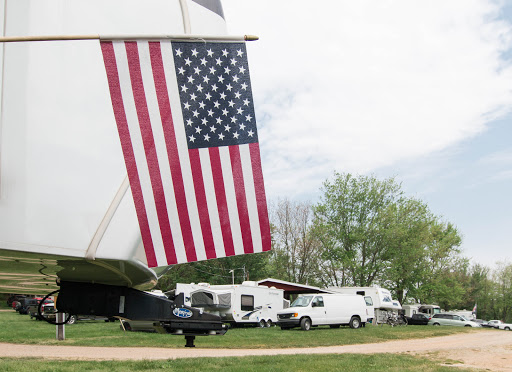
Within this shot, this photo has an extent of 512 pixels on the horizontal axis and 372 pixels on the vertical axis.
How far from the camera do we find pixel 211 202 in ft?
10.9

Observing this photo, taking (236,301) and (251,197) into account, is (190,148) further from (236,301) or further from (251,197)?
(236,301)

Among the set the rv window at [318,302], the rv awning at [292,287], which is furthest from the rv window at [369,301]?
the rv window at [318,302]

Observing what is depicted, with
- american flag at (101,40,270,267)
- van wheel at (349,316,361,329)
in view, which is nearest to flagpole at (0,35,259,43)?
american flag at (101,40,270,267)

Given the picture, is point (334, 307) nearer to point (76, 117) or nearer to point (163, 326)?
point (163, 326)

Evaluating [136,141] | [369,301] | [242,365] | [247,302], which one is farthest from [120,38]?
[369,301]

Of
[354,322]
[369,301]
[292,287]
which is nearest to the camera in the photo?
[354,322]

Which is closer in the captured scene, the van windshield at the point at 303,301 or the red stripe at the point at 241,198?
the red stripe at the point at 241,198

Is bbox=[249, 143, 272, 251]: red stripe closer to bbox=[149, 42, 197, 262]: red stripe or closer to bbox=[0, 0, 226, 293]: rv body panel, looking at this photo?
bbox=[149, 42, 197, 262]: red stripe

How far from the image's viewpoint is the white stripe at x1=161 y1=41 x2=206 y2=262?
3.15m

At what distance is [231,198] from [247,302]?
2251cm

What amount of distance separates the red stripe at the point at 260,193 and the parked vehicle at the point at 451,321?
37.2 m

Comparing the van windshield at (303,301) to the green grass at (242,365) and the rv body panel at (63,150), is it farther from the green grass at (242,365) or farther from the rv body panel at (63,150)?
the rv body panel at (63,150)

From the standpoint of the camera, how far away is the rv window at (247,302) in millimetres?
24891

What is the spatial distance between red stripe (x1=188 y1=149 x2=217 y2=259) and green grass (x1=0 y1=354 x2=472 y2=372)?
6.01 metres
